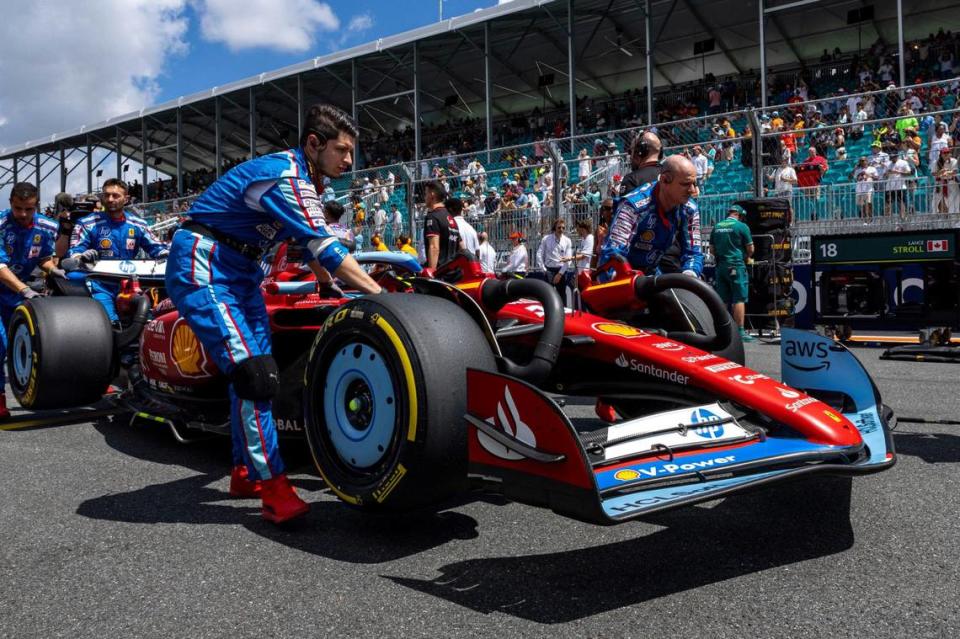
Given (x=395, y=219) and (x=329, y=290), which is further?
(x=395, y=219)

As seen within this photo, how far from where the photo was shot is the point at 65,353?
5.06m

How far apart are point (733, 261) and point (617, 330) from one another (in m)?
7.07

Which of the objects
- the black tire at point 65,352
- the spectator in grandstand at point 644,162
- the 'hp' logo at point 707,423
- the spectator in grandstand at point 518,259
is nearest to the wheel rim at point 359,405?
the 'hp' logo at point 707,423

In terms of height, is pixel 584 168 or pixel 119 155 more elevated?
pixel 119 155

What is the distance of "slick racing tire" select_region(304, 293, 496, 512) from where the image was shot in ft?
8.63

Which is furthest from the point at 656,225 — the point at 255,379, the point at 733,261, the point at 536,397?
the point at 733,261

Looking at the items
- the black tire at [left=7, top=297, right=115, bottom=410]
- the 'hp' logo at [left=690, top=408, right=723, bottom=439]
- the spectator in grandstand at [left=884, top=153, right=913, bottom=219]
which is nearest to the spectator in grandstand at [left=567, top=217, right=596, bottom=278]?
the spectator in grandstand at [left=884, top=153, right=913, bottom=219]

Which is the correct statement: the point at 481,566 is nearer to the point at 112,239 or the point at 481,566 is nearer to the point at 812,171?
the point at 112,239

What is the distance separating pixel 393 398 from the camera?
110 inches

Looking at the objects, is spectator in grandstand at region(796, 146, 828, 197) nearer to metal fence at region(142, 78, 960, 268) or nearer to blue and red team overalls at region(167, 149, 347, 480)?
metal fence at region(142, 78, 960, 268)

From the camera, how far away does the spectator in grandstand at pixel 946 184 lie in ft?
32.7

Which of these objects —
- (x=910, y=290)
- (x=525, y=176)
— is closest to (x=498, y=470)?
(x=910, y=290)

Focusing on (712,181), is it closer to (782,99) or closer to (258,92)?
(782,99)

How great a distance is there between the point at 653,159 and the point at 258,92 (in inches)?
1061
